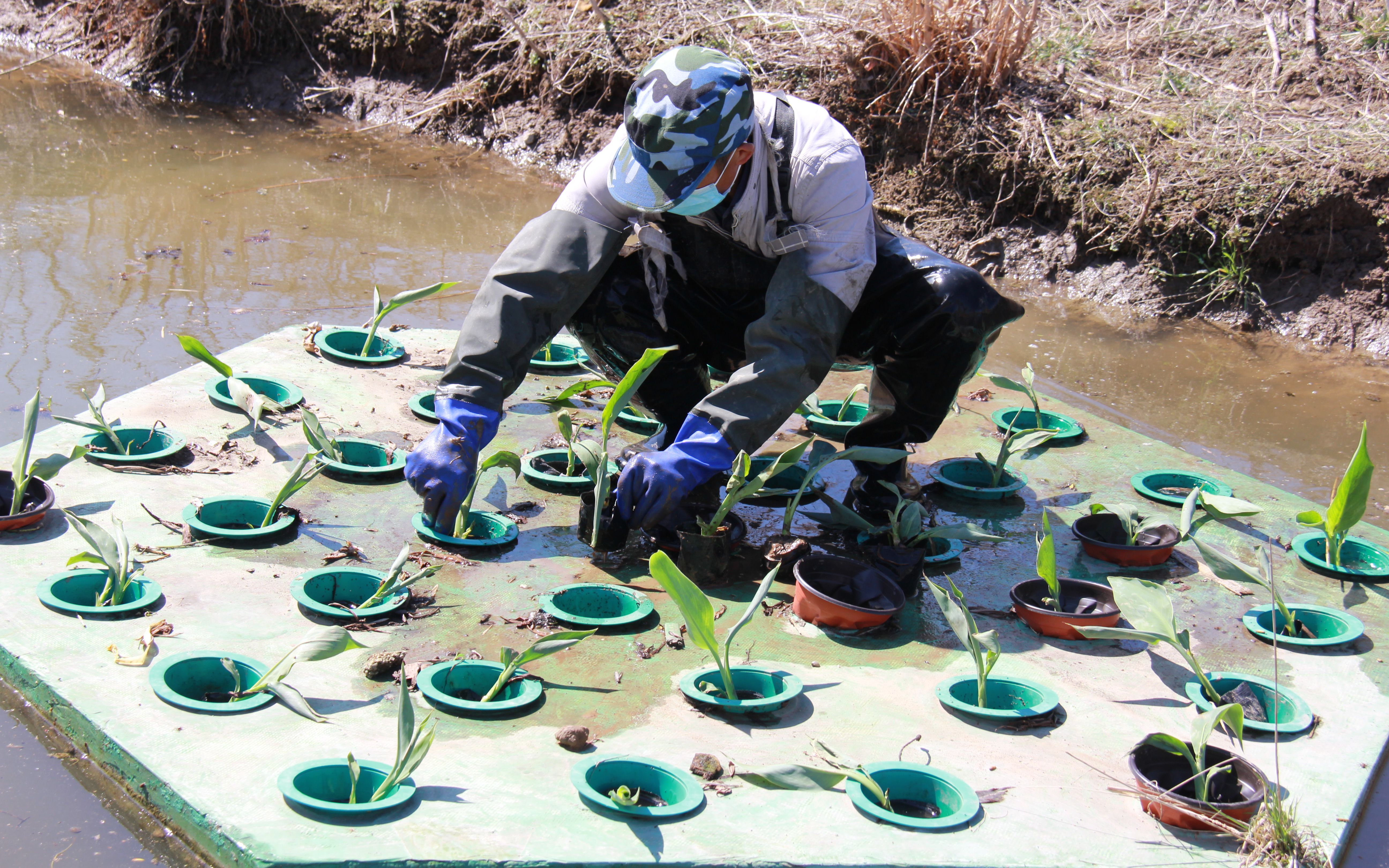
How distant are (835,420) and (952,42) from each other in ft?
8.80

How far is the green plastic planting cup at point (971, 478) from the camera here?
2.94 meters

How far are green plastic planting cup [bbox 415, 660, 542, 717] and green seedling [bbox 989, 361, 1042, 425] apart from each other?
1.61 m

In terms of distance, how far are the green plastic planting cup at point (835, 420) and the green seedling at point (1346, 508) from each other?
1.15 m

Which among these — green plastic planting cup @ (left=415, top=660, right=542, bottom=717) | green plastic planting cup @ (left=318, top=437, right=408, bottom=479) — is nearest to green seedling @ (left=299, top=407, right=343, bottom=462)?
green plastic planting cup @ (left=318, top=437, right=408, bottom=479)

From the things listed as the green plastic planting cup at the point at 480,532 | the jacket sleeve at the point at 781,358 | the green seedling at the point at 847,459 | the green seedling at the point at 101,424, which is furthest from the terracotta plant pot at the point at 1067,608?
the green seedling at the point at 101,424

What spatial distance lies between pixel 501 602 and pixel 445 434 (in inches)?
15.6

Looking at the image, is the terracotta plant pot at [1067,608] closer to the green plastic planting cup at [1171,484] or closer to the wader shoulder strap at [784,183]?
the green plastic planting cup at [1171,484]

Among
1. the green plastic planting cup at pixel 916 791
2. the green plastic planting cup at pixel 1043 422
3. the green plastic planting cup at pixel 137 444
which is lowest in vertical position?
the green plastic planting cup at pixel 137 444

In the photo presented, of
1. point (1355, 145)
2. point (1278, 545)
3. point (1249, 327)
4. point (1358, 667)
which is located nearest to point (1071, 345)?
point (1249, 327)

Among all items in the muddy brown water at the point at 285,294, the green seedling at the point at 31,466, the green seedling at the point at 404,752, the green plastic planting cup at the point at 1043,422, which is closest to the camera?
the green seedling at the point at 404,752

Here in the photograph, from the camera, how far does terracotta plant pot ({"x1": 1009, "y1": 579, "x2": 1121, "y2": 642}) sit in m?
2.27

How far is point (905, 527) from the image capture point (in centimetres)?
248

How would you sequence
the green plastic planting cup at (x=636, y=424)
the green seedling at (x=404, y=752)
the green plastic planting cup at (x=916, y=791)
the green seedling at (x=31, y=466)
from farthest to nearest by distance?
the green plastic planting cup at (x=636, y=424) → the green seedling at (x=31, y=466) → the green plastic planting cup at (x=916, y=791) → the green seedling at (x=404, y=752)

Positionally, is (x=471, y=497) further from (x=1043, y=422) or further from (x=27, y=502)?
(x=1043, y=422)
